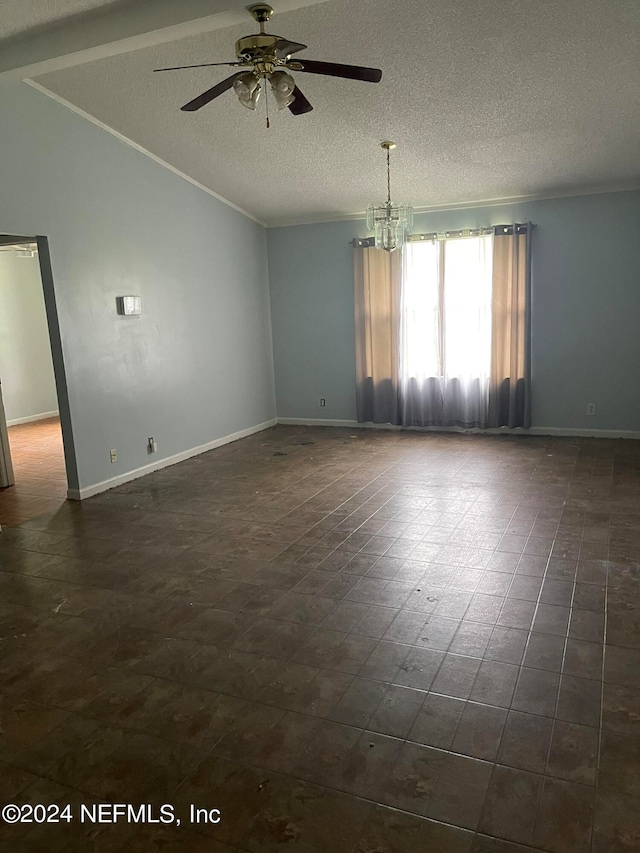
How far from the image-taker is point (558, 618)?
2756mm

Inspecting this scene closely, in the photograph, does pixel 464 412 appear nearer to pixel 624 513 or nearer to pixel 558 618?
pixel 624 513

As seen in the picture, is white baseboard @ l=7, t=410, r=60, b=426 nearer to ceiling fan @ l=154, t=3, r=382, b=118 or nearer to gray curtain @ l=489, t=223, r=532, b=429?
gray curtain @ l=489, t=223, r=532, b=429

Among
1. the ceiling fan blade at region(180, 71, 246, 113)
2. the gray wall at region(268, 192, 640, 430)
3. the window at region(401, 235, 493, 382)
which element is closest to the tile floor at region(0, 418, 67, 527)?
the ceiling fan blade at region(180, 71, 246, 113)

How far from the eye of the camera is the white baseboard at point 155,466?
493 cm

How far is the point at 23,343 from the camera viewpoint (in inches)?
338

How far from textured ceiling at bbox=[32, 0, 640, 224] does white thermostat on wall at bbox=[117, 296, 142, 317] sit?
54.3 inches

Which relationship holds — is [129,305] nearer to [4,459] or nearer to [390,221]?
[4,459]

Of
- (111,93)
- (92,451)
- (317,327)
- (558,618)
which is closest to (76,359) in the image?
(92,451)

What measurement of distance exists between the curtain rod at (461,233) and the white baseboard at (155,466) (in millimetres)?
2568

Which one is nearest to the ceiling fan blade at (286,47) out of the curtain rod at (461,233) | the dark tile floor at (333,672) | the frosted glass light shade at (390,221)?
the frosted glass light shade at (390,221)

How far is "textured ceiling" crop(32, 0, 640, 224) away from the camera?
3.56 metres

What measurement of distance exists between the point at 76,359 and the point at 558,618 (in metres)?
3.95

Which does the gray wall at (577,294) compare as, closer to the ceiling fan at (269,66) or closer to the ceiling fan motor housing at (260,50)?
the ceiling fan at (269,66)

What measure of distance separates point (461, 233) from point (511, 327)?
1177 millimetres
